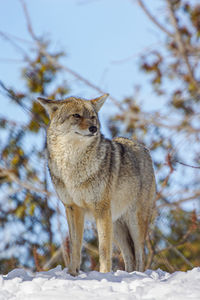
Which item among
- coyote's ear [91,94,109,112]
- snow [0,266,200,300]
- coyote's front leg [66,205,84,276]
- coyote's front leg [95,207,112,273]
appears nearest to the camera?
snow [0,266,200,300]

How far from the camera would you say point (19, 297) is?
3805 millimetres

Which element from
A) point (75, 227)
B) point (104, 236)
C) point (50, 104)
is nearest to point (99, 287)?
point (104, 236)

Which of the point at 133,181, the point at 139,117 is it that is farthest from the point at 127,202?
the point at 139,117

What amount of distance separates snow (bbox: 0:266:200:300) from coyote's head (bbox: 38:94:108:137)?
179cm

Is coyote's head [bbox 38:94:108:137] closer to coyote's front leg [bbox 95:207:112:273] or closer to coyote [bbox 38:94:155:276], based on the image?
coyote [bbox 38:94:155:276]

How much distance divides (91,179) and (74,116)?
821 millimetres

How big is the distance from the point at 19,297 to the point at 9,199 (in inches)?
221

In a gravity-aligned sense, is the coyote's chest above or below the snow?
above

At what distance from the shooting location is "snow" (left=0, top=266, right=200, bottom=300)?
3627mm

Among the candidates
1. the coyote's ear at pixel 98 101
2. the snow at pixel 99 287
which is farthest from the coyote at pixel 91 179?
the snow at pixel 99 287

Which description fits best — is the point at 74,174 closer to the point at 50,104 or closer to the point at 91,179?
the point at 91,179

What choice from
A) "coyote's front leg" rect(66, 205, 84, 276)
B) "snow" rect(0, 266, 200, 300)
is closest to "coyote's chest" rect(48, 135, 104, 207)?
"coyote's front leg" rect(66, 205, 84, 276)

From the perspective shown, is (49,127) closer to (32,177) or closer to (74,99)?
(74,99)

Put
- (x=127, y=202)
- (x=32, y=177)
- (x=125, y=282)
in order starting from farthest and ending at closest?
1. (x=32, y=177)
2. (x=127, y=202)
3. (x=125, y=282)
